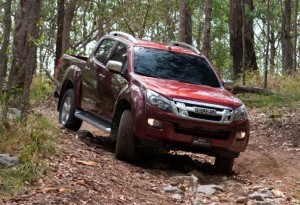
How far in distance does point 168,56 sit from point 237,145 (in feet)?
6.45

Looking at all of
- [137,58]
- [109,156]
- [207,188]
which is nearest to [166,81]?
[137,58]

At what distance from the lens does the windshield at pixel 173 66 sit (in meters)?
8.20

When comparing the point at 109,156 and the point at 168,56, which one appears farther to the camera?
the point at 168,56

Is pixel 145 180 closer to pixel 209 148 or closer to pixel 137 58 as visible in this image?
pixel 209 148

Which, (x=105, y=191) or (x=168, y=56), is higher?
(x=168, y=56)

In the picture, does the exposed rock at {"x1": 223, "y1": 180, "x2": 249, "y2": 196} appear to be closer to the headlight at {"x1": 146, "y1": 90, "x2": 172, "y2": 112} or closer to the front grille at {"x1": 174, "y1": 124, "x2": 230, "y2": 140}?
the front grille at {"x1": 174, "y1": 124, "x2": 230, "y2": 140}

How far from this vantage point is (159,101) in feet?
23.3

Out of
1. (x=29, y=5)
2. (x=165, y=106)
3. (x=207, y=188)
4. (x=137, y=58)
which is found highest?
(x=29, y=5)

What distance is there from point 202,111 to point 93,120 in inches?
88.3

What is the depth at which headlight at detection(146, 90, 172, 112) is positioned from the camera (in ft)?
23.2

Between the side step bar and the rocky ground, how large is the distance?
0.33 metres

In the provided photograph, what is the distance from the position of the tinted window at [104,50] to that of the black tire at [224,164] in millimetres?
2635

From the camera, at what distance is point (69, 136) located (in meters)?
8.58

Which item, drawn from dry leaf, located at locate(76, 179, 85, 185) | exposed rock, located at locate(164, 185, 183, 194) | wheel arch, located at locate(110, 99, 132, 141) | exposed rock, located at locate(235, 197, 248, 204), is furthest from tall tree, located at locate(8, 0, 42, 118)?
exposed rock, located at locate(235, 197, 248, 204)
